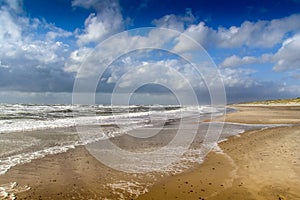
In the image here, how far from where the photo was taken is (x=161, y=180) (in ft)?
27.5

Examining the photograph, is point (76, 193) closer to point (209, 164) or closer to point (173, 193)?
point (173, 193)

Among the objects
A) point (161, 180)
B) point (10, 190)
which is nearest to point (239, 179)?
point (161, 180)

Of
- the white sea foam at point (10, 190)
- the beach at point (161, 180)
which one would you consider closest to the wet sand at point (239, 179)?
the beach at point (161, 180)

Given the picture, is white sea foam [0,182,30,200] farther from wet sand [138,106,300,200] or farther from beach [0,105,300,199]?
wet sand [138,106,300,200]

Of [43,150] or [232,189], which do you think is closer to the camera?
[232,189]

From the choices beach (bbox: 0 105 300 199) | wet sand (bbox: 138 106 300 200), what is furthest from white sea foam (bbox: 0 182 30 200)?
wet sand (bbox: 138 106 300 200)

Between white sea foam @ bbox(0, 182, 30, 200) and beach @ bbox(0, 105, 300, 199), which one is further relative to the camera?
beach @ bbox(0, 105, 300, 199)

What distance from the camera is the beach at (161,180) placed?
709 cm

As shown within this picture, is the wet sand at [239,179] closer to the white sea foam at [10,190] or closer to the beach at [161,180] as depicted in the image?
the beach at [161,180]

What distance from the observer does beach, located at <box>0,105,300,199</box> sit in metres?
7.09

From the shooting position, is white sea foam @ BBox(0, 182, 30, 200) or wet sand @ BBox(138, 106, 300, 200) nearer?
white sea foam @ BBox(0, 182, 30, 200)

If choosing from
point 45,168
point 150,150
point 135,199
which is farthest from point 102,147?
point 135,199

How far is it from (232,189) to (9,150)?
10.6 m

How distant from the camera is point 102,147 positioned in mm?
13758
